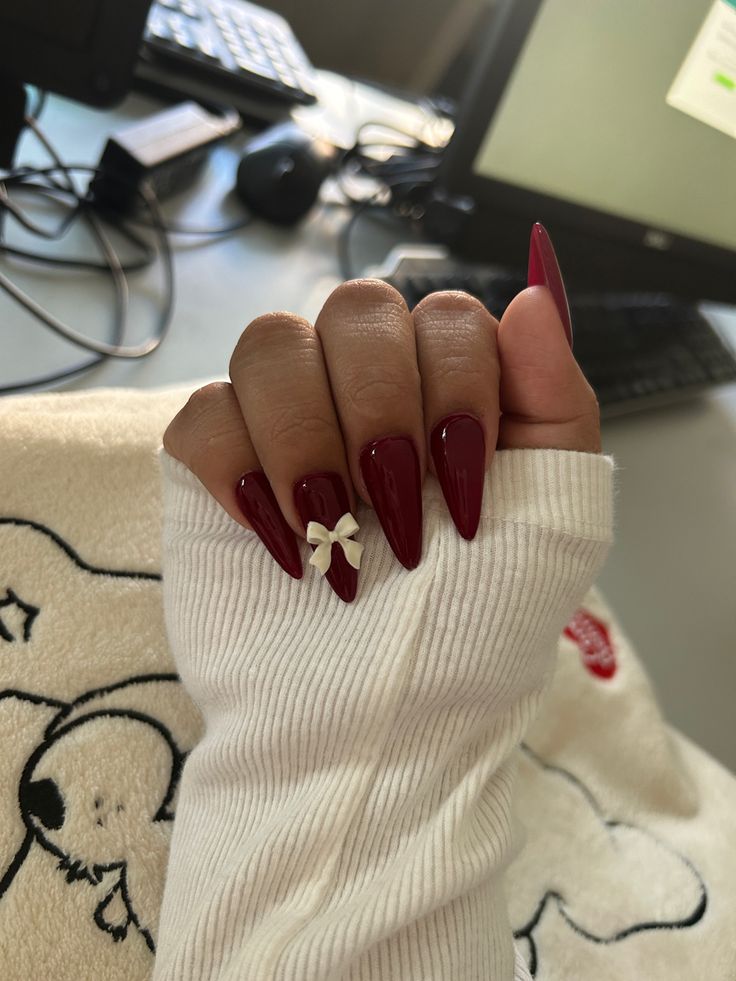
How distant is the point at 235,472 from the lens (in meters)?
0.32

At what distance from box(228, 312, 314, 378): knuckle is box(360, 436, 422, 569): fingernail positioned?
0.06 metres

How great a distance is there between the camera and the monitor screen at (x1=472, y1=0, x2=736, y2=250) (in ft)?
1.87

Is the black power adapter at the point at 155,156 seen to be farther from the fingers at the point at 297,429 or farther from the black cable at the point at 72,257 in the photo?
the fingers at the point at 297,429

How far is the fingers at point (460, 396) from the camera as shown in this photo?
31 cm

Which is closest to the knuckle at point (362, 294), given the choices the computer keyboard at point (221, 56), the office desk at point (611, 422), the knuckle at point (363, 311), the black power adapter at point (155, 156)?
the knuckle at point (363, 311)

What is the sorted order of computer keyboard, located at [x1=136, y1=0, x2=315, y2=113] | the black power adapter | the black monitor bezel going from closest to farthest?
the black monitor bezel < the black power adapter < computer keyboard, located at [x1=136, y1=0, x2=315, y2=113]

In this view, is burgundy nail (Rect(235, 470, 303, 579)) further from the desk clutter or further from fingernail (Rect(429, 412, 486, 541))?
the desk clutter

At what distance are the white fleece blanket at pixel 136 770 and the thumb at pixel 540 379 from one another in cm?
18

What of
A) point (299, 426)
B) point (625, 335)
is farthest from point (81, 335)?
point (625, 335)

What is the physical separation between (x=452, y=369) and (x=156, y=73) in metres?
0.57

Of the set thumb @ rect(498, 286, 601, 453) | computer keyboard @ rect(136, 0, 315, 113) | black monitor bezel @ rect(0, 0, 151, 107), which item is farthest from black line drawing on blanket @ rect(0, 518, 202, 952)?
computer keyboard @ rect(136, 0, 315, 113)

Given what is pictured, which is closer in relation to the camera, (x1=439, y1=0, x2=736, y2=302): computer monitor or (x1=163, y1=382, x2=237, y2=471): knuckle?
(x1=163, y1=382, x2=237, y2=471): knuckle

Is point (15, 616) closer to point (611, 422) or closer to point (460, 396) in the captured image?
point (460, 396)

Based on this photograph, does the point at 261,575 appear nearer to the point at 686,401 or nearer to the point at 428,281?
the point at 428,281
